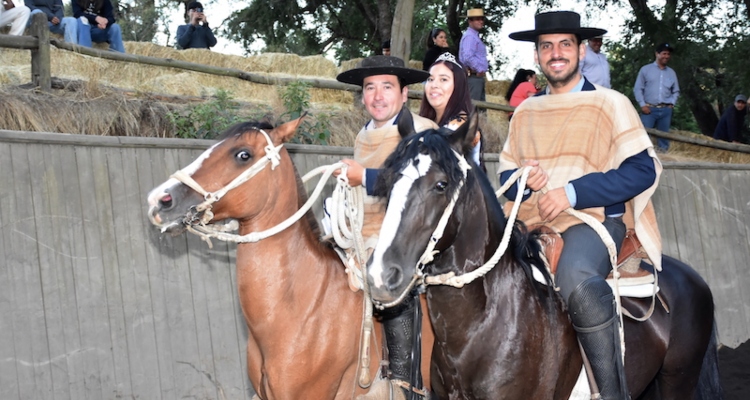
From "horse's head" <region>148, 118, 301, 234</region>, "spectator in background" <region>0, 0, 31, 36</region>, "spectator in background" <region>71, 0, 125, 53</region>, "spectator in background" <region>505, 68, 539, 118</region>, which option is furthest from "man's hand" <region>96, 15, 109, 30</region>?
"horse's head" <region>148, 118, 301, 234</region>

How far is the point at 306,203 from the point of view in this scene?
15.5 feet

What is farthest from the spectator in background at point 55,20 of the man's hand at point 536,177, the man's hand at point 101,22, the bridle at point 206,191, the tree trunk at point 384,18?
the man's hand at point 536,177

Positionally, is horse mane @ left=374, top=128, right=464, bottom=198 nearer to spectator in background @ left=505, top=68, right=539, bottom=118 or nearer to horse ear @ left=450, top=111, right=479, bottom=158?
horse ear @ left=450, top=111, right=479, bottom=158

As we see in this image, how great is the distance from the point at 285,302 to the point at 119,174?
2634 millimetres

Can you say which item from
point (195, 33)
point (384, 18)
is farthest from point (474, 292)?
point (384, 18)

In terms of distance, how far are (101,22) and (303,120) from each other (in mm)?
4183

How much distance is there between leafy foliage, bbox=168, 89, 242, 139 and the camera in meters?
7.98

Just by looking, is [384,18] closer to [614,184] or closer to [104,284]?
[104,284]

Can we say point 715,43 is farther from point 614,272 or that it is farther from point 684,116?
point 614,272

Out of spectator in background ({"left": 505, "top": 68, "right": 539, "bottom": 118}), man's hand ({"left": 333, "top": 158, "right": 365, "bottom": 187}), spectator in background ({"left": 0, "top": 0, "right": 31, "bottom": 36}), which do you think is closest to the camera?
man's hand ({"left": 333, "top": 158, "right": 365, "bottom": 187})

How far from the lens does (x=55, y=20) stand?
1055 centimetres

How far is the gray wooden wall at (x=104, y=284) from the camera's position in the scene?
19.5ft

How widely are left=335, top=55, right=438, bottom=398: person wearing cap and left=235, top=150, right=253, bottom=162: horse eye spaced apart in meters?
0.55

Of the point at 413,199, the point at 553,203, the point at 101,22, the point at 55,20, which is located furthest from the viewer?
the point at 101,22
